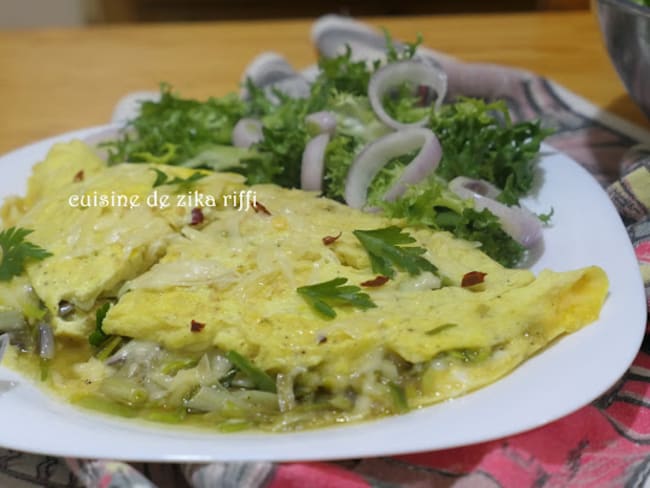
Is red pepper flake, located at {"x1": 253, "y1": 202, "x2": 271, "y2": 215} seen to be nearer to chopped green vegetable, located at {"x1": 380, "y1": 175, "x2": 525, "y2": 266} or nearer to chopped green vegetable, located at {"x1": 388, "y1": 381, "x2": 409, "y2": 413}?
chopped green vegetable, located at {"x1": 380, "y1": 175, "x2": 525, "y2": 266}

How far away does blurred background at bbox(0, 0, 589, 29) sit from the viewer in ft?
23.5

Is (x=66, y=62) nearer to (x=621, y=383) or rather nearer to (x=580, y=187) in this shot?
(x=580, y=187)

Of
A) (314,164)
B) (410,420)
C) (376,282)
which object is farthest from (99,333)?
(314,164)

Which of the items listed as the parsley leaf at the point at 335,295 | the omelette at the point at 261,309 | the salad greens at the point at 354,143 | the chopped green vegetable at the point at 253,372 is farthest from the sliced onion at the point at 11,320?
the salad greens at the point at 354,143

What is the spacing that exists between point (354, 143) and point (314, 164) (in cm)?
21

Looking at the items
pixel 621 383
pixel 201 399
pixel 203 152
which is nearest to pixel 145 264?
pixel 201 399

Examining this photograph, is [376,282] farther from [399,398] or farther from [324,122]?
[324,122]

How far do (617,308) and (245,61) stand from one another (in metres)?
3.00

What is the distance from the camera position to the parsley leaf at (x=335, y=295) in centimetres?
197

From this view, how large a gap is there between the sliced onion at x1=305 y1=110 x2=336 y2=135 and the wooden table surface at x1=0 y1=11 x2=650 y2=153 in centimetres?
140

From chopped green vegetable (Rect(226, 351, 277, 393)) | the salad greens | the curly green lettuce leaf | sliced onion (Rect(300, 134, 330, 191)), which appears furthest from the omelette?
the curly green lettuce leaf

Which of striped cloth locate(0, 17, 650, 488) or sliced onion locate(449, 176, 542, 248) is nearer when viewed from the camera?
striped cloth locate(0, 17, 650, 488)

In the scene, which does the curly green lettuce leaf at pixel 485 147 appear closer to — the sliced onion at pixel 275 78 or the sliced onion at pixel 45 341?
the sliced onion at pixel 275 78

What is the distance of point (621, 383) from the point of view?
2.03 meters
